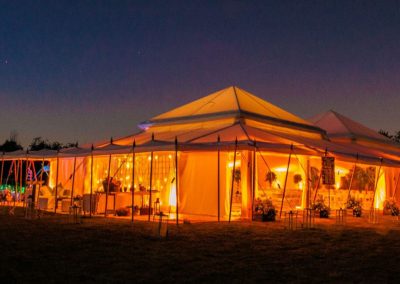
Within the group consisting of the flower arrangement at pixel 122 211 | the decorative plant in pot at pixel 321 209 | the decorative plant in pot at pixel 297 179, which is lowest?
the flower arrangement at pixel 122 211

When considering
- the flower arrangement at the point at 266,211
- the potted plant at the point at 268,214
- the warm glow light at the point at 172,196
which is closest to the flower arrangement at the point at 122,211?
the warm glow light at the point at 172,196

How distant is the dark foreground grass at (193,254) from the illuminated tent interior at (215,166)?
2188 mm

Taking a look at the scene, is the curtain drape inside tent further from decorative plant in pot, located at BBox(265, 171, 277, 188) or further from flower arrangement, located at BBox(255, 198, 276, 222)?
decorative plant in pot, located at BBox(265, 171, 277, 188)

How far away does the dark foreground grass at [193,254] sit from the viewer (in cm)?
548

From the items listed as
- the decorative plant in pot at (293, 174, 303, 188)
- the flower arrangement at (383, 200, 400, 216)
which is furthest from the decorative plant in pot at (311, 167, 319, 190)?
the flower arrangement at (383, 200, 400, 216)

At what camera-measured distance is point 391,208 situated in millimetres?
15961

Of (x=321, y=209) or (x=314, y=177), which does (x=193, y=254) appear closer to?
(x=321, y=209)

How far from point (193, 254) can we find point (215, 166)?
677cm

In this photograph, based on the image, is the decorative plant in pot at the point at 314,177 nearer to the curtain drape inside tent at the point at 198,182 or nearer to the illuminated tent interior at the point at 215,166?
the illuminated tent interior at the point at 215,166

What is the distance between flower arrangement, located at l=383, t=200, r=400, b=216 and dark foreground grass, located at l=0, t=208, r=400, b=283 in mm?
5640

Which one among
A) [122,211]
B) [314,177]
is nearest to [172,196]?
[122,211]

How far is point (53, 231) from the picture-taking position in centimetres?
916

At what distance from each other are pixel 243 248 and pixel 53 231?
12.5ft

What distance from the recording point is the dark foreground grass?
5.48 metres
